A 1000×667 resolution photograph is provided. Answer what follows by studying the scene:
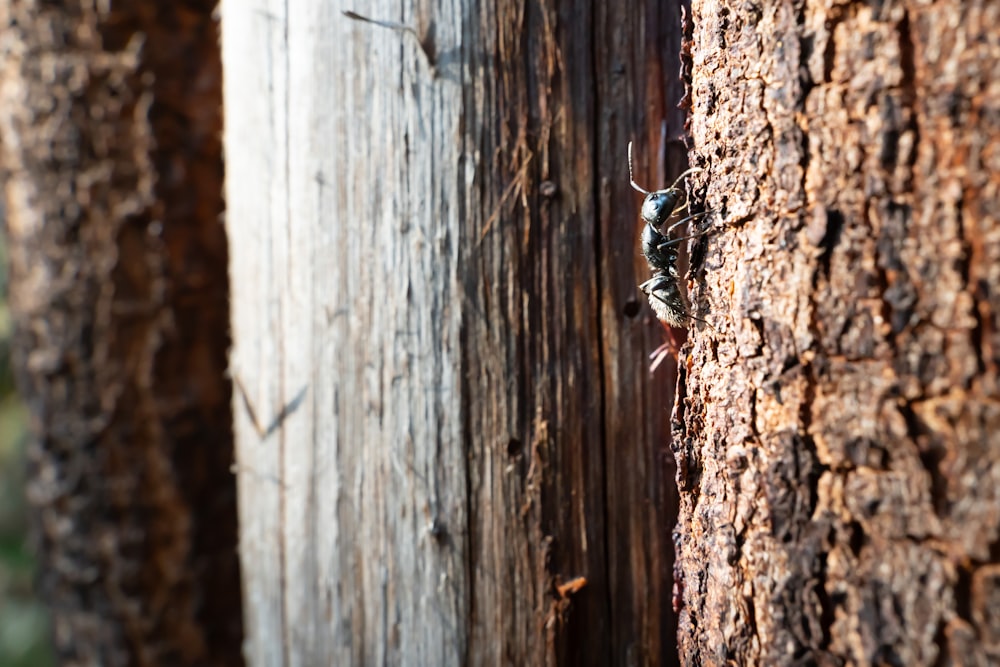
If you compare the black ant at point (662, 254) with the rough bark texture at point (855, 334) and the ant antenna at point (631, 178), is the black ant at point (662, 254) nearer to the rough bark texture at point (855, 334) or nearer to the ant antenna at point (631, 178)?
the ant antenna at point (631, 178)

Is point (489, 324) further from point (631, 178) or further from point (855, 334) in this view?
point (855, 334)

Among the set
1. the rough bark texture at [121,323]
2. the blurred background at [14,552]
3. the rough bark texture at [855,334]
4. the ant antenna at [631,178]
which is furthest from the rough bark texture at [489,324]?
the blurred background at [14,552]

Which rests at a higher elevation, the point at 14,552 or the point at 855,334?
the point at 855,334

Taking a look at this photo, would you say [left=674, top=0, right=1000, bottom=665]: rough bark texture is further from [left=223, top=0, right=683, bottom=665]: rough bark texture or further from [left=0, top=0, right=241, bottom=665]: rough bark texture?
[left=0, top=0, right=241, bottom=665]: rough bark texture

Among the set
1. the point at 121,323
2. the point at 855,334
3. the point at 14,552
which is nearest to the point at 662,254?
the point at 855,334

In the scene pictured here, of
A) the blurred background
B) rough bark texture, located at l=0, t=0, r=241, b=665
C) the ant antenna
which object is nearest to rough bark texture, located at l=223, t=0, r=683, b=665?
the ant antenna

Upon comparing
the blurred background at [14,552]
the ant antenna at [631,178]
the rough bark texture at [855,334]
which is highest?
the ant antenna at [631,178]
